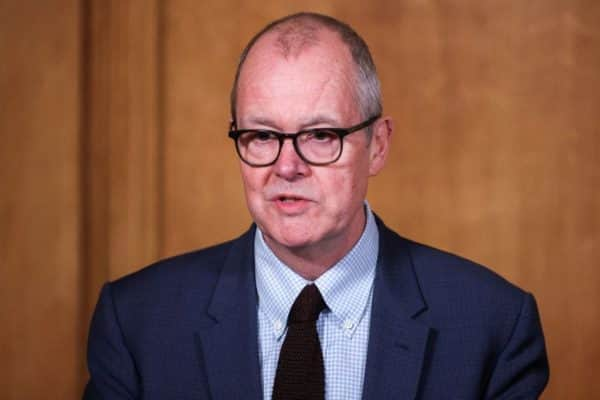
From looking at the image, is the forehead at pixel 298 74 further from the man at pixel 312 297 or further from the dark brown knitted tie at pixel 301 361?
the dark brown knitted tie at pixel 301 361

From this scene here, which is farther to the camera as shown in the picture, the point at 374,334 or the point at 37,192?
the point at 37,192

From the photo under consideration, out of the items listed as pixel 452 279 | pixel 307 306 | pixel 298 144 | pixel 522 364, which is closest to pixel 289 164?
pixel 298 144

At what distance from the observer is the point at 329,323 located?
1.68 metres

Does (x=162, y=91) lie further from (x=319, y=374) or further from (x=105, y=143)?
(x=319, y=374)

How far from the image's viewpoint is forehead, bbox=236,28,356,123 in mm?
1604

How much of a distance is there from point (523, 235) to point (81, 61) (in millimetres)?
1068

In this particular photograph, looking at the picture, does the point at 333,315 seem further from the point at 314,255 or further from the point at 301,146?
the point at 301,146

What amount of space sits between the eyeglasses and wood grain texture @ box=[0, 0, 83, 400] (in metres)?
0.58

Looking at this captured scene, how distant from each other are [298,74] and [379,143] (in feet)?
0.78


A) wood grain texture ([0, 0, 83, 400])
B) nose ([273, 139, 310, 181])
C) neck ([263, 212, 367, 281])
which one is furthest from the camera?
wood grain texture ([0, 0, 83, 400])

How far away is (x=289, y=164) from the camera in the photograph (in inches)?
62.7

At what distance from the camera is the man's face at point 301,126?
160cm

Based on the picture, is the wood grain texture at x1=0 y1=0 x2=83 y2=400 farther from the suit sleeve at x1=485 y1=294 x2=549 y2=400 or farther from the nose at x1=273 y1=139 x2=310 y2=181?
the suit sleeve at x1=485 y1=294 x2=549 y2=400

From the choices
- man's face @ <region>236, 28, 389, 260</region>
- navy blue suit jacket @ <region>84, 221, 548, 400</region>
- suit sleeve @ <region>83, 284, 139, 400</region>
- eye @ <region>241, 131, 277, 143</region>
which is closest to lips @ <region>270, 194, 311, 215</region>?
man's face @ <region>236, 28, 389, 260</region>
